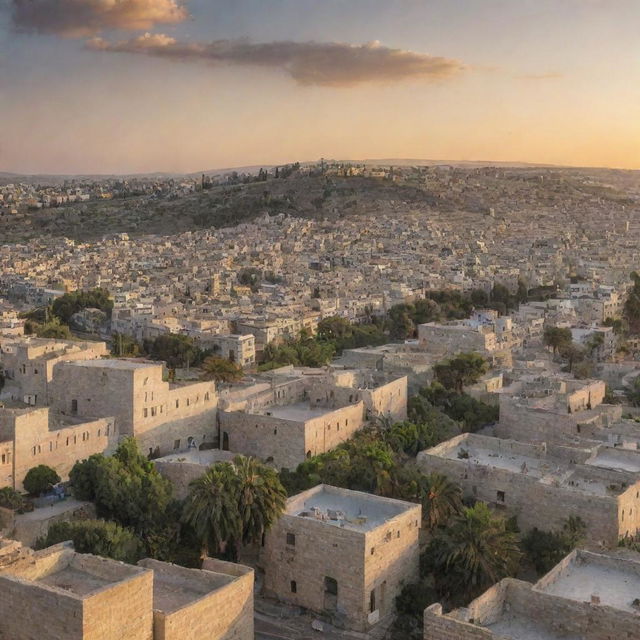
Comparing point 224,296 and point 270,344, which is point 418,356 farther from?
point 224,296

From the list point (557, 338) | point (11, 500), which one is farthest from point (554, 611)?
point (557, 338)

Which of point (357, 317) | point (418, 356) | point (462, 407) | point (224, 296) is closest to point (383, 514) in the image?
point (462, 407)

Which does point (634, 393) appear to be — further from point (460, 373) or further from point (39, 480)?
point (39, 480)

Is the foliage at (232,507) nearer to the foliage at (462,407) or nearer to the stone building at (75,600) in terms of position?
the stone building at (75,600)

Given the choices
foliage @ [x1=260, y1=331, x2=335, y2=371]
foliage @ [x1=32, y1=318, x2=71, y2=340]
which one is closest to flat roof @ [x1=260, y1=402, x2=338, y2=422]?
foliage @ [x1=260, y1=331, x2=335, y2=371]

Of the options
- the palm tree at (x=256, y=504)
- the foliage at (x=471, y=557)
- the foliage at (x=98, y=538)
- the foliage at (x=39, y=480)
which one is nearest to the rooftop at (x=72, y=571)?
the foliage at (x=98, y=538)

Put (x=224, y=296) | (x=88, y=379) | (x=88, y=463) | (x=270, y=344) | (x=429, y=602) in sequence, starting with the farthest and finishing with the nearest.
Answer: (x=224, y=296) < (x=270, y=344) < (x=88, y=379) < (x=88, y=463) < (x=429, y=602)
